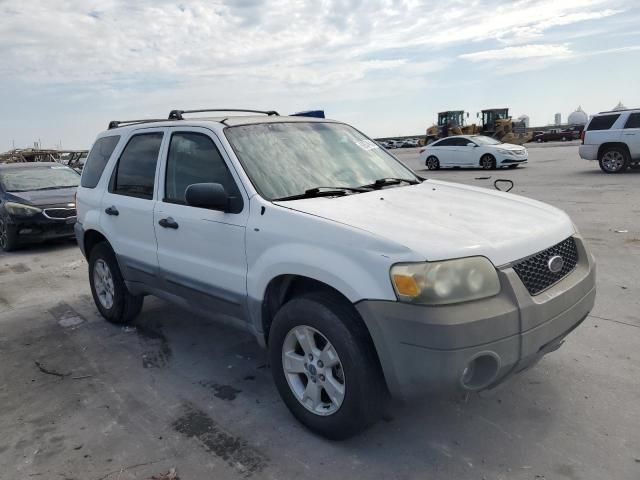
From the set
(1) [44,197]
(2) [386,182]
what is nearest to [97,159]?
(2) [386,182]

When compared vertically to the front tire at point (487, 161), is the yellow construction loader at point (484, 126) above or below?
above

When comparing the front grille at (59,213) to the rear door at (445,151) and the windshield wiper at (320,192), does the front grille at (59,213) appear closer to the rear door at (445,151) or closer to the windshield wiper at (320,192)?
the windshield wiper at (320,192)

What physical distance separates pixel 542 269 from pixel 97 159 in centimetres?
434

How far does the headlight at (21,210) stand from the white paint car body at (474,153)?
630 inches

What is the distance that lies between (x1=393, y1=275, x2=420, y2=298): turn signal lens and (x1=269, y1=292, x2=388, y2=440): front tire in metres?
0.37

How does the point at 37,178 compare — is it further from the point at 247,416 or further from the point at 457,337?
the point at 457,337

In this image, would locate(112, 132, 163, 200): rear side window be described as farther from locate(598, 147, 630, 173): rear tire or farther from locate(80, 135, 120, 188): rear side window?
locate(598, 147, 630, 173): rear tire

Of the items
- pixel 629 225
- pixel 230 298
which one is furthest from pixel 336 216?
pixel 629 225

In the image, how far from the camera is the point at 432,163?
22.7 metres

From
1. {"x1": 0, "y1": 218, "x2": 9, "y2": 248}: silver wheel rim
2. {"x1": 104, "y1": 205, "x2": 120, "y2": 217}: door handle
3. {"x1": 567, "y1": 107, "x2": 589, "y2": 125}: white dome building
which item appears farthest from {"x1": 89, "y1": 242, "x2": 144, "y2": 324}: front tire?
{"x1": 567, "y1": 107, "x2": 589, "y2": 125}: white dome building

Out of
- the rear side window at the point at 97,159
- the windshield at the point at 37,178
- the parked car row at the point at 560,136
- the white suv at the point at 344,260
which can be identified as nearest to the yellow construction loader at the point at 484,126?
the parked car row at the point at 560,136

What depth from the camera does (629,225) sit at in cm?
846

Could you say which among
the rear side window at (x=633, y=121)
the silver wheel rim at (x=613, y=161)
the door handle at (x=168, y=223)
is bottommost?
the silver wheel rim at (x=613, y=161)

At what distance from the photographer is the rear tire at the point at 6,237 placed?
9.55m
